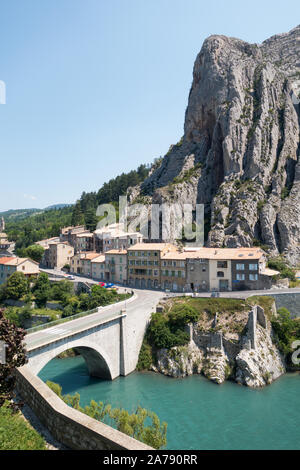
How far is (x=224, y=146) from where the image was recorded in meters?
89.2

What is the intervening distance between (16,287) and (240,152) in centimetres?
6558

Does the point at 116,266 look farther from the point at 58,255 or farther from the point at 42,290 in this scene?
the point at 58,255

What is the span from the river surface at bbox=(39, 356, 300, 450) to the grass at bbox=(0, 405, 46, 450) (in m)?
19.2

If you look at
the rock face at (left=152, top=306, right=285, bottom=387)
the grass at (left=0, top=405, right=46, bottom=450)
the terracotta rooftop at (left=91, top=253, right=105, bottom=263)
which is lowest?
the rock face at (left=152, top=306, right=285, bottom=387)

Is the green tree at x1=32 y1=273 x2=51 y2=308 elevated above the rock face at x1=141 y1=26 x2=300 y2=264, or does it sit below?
below

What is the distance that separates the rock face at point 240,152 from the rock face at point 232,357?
32.3 m

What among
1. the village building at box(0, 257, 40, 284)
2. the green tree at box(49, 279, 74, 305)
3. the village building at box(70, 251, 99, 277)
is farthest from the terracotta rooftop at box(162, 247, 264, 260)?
the village building at box(0, 257, 40, 284)

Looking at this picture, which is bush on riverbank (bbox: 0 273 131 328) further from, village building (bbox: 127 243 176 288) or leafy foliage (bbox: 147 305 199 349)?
leafy foliage (bbox: 147 305 199 349)

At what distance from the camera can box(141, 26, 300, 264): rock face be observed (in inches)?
3002

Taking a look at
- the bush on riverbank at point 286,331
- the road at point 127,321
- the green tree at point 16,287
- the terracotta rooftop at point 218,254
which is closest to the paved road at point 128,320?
the road at point 127,321

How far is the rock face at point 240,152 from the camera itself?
7625 centimetres

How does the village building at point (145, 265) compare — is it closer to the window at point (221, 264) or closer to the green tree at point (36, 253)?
the window at point (221, 264)
